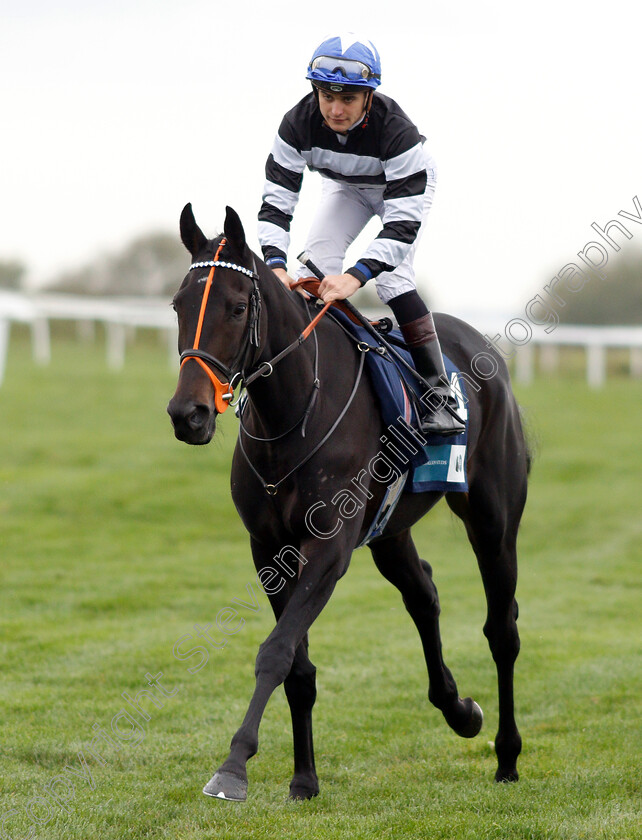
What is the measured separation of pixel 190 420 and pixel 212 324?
407 mm

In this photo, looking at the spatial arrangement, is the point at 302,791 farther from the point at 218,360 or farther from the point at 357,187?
the point at 357,187

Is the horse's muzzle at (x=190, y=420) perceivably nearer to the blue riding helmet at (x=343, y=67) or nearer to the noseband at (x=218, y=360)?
the noseband at (x=218, y=360)

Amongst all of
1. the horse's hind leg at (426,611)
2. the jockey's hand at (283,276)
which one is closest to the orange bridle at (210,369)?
the jockey's hand at (283,276)

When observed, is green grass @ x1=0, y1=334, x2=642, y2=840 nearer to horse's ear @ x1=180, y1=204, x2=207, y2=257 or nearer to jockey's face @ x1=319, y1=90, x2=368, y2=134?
horse's ear @ x1=180, y1=204, x2=207, y2=257

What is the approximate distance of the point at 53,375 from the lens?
19.5 metres

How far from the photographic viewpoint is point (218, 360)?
3.63 meters

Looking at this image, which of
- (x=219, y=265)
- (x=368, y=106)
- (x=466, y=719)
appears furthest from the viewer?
(x=466, y=719)

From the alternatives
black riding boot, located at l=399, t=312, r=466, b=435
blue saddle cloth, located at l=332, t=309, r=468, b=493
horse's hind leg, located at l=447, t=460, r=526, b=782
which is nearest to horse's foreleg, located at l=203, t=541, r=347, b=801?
blue saddle cloth, located at l=332, t=309, r=468, b=493

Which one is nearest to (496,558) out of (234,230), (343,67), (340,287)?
(340,287)

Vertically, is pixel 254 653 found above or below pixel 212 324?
below

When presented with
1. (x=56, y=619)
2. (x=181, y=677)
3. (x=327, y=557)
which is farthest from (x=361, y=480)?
(x=56, y=619)

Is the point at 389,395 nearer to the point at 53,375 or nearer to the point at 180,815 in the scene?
the point at 180,815

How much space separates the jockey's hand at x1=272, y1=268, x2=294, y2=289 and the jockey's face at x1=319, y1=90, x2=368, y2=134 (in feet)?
2.27

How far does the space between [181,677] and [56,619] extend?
6.92ft
